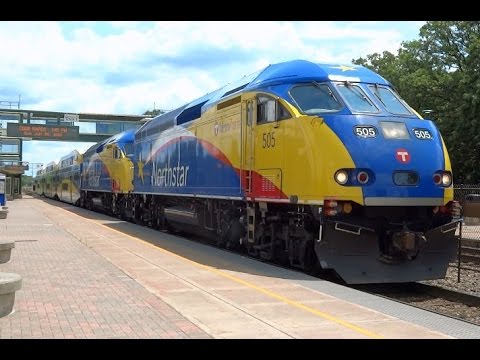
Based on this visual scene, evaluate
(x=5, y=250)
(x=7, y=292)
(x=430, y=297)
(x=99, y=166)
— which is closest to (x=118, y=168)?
(x=99, y=166)

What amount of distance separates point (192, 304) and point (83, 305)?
135cm

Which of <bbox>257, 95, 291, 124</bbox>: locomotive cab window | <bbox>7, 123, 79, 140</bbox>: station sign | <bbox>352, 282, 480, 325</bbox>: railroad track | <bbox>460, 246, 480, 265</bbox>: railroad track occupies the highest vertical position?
<bbox>7, 123, 79, 140</bbox>: station sign

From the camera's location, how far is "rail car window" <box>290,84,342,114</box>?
31.6 ft

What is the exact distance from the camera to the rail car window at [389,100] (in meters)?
9.96

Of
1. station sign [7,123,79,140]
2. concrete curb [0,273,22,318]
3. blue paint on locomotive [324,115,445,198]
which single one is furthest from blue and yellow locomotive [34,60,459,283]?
station sign [7,123,79,140]

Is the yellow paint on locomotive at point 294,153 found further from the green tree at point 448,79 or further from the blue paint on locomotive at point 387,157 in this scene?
the green tree at point 448,79

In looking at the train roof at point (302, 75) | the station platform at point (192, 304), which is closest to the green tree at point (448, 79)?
the train roof at point (302, 75)

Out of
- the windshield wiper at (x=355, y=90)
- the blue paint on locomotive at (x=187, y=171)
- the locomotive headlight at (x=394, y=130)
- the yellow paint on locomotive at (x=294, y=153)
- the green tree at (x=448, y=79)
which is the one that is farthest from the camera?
the green tree at (x=448, y=79)

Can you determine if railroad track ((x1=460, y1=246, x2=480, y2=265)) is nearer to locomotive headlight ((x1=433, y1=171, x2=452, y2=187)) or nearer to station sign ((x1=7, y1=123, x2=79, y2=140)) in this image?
locomotive headlight ((x1=433, y1=171, x2=452, y2=187))

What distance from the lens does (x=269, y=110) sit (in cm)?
1050

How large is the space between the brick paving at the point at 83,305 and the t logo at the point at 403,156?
4358 millimetres

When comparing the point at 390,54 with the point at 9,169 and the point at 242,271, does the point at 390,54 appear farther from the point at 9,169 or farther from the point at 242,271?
the point at 242,271

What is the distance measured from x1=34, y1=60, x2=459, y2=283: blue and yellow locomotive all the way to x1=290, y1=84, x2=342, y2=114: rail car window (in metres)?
0.02

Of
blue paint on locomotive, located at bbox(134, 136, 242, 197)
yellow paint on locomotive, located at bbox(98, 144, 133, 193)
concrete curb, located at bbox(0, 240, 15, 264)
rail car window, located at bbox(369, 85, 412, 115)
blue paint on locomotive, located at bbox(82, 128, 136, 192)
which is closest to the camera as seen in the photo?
rail car window, located at bbox(369, 85, 412, 115)
